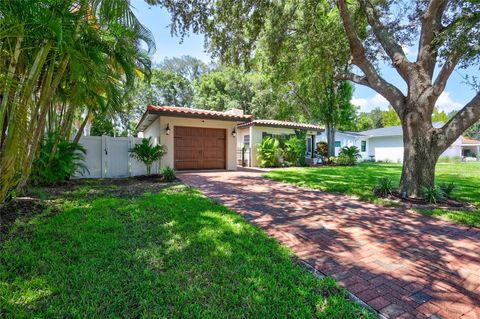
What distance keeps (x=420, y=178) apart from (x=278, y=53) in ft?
23.0

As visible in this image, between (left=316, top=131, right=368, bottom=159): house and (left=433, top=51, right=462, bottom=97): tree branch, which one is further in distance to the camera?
(left=316, top=131, right=368, bottom=159): house

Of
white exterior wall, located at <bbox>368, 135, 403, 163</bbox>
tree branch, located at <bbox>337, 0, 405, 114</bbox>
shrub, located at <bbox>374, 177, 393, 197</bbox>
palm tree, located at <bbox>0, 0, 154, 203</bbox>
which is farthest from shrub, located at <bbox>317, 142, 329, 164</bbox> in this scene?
palm tree, located at <bbox>0, 0, 154, 203</bbox>

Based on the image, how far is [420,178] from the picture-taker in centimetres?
588

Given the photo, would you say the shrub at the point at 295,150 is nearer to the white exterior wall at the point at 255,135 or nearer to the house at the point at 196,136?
the white exterior wall at the point at 255,135

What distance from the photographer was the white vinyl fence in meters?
9.06

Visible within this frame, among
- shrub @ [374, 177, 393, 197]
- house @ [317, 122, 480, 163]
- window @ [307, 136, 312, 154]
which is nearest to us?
shrub @ [374, 177, 393, 197]

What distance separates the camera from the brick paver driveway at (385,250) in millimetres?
2262

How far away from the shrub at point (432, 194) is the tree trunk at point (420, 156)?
0.09 metres

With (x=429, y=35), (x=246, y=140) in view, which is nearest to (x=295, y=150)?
(x=246, y=140)

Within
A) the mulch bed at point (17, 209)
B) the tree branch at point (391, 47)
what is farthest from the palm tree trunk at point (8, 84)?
the tree branch at point (391, 47)

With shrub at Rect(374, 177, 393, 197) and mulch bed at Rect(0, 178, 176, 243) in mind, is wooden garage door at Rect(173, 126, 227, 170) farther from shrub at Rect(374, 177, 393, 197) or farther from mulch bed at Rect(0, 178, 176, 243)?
shrub at Rect(374, 177, 393, 197)

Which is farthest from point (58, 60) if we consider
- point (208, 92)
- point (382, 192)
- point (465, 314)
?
point (208, 92)

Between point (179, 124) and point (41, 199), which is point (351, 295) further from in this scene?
point (179, 124)

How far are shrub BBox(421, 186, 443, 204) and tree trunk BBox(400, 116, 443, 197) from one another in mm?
92
